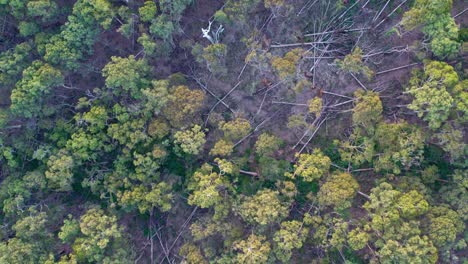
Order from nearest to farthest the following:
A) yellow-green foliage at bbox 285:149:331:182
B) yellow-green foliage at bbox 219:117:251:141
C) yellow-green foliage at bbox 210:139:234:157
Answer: yellow-green foliage at bbox 285:149:331:182 < yellow-green foliage at bbox 210:139:234:157 < yellow-green foliage at bbox 219:117:251:141

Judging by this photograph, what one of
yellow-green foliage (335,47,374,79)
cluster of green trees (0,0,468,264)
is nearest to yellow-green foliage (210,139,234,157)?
cluster of green trees (0,0,468,264)

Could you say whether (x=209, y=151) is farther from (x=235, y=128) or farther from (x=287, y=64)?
(x=287, y=64)

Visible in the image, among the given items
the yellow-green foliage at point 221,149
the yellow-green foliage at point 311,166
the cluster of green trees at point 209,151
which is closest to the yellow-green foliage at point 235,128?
the cluster of green trees at point 209,151

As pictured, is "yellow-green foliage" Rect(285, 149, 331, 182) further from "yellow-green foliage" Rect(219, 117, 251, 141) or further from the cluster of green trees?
"yellow-green foliage" Rect(219, 117, 251, 141)

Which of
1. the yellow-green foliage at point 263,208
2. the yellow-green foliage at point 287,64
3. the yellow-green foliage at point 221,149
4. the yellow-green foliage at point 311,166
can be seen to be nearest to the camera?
the yellow-green foliage at point 263,208

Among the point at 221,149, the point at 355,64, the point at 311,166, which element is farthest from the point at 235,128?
the point at 355,64

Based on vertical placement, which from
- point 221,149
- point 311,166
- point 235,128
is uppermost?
point 235,128

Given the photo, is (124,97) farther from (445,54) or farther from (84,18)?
(445,54)

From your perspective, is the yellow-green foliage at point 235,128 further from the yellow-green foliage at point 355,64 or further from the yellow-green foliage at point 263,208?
the yellow-green foliage at point 355,64

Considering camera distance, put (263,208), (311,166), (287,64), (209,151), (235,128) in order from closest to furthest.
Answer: (263,208)
(311,166)
(235,128)
(287,64)
(209,151)
